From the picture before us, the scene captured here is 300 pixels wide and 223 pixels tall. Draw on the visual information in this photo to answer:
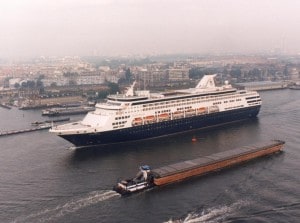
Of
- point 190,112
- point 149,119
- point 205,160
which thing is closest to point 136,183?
point 205,160

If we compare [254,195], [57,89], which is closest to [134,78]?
[57,89]

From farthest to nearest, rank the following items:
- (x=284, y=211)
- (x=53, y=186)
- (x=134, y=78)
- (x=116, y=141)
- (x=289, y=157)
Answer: (x=134, y=78) < (x=116, y=141) < (x=289, y=157) < (x=53, y=186) < (x=284, y=211)

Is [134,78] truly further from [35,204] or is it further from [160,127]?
[35,204]

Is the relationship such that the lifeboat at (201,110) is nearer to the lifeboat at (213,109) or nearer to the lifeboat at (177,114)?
the lifeboat at (213,109)

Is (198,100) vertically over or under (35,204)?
over

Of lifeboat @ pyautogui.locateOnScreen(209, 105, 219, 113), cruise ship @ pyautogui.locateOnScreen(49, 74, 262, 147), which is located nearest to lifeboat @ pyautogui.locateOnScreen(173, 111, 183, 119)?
cruise ship @ pyautogui.locateOnScreen(49, 74, 262, 147)

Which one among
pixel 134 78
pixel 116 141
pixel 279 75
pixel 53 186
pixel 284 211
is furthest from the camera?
pixel 279 75

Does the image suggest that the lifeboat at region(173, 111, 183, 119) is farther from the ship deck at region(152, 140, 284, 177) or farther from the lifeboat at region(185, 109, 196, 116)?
the ship deck at region(152, 140, 284, 177)
